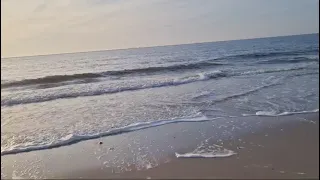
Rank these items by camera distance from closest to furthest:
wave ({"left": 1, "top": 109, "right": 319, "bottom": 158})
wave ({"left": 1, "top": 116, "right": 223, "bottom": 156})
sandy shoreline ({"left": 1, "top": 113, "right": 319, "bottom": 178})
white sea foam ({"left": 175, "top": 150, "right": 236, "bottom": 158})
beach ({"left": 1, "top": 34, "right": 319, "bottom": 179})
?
sandy shoreline ({"left": 1, "top": 113, "right": 319, "bottom": 178}) → beach ({"left": 1, "top": 34, "right": 319, "bottom": 179}) → white sea foam ({"left": 175, "top": 150, "right": 236, "bottom": 158}) → wave ({"left": 1, "top": 109, "right": 319, "bottom": 158}) → wave ({"left": 1, "top": 116, "right": 223, "bottom": 156})

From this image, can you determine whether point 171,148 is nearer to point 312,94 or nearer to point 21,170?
point 21,170

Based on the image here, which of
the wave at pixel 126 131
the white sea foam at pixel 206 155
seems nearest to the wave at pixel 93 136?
the wave at pixel 126 131

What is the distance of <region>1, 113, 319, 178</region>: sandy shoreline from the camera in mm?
4371

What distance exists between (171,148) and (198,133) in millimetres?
1014

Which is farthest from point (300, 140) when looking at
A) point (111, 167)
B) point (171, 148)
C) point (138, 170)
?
point (111, 167)

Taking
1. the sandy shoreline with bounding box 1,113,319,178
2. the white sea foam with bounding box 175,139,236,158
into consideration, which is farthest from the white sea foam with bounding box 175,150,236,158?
the sandy shoreline with bounding box 1,113,319,178

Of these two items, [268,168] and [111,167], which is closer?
[268,168]

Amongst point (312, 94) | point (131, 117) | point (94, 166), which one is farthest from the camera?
point (312, 94)

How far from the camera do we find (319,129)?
568 cm

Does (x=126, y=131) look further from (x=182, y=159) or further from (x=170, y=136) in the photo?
(x=182, y=159)

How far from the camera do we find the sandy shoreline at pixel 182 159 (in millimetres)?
4371

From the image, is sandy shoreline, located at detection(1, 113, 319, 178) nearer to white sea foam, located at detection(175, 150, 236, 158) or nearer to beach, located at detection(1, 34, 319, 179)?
beach, located at detection(1, 34, 319, 179)

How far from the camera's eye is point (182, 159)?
16.3ft

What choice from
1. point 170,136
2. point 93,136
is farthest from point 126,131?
point 170,136
